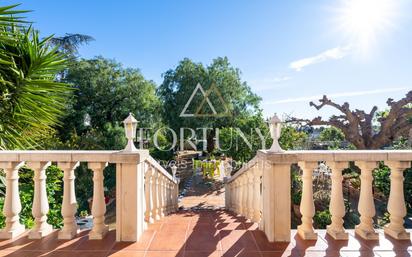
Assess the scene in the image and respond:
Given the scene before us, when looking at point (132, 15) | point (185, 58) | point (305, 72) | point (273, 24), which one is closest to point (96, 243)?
point (273, 24)

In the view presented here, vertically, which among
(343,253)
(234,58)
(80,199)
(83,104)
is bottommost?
(80,199)

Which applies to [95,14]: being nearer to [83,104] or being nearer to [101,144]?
[101,144]

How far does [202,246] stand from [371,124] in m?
7.98

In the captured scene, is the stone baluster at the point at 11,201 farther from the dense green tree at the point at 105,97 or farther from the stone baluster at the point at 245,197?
the dense green tree at the point at 105,97

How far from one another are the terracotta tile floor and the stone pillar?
10 centimetres

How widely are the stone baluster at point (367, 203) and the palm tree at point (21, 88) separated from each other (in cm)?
354

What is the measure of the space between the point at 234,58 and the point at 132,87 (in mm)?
8384

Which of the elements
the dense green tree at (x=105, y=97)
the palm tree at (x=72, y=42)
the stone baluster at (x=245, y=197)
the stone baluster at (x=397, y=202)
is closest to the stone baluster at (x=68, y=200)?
the stone baluster at (x=245, y=197)

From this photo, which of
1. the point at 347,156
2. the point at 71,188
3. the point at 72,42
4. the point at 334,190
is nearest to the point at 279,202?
the point at 334,190

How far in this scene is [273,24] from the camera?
8.14 m

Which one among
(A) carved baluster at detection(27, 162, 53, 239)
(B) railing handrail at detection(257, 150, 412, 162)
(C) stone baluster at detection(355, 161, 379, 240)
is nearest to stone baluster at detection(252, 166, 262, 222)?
(B) railing handrail at detection(257, 150, 412, 162)

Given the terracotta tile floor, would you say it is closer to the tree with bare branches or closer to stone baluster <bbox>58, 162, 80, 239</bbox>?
stone baluster <bbox>58, 162, 80, 239</bbox>

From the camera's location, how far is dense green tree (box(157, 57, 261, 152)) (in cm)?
1745

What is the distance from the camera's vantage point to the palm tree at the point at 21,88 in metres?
2.84
